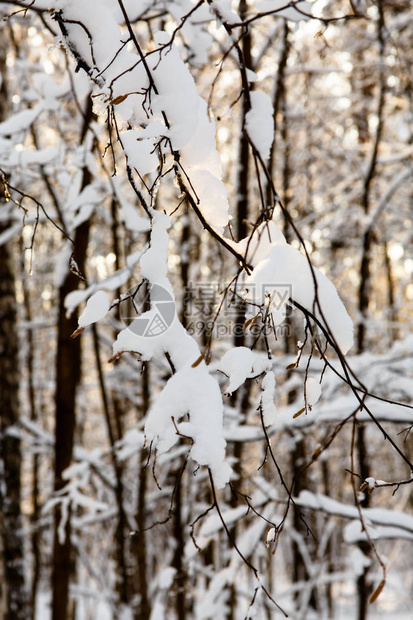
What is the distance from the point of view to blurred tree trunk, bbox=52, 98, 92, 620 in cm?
264

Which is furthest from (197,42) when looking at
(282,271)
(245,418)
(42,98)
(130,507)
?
(130,507)

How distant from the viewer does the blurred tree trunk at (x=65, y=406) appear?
2.64 m

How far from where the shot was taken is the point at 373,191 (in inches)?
280

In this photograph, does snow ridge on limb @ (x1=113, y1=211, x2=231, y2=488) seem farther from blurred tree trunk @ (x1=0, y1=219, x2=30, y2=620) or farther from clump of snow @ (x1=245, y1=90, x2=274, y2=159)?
blurred tree trunk @ (x1=0, y1=219, x2=30, y2=620)

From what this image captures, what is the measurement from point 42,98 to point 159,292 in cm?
200

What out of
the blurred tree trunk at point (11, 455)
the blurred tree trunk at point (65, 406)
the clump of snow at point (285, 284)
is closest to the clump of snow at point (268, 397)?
the clump of snow at point (285, 284)

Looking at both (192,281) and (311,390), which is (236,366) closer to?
(311,390)

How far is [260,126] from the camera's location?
29.0 inches

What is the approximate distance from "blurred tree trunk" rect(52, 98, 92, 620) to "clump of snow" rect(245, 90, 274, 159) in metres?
2.01

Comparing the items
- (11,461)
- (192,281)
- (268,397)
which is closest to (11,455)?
(11,461)

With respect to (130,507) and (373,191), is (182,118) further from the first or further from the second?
(373,191)

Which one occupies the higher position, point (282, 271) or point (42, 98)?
point (42, 98)

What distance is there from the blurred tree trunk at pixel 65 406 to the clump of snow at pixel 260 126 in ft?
6.58

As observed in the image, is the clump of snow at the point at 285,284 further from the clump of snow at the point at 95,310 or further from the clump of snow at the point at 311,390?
the clump of snow at the point at 95,310
